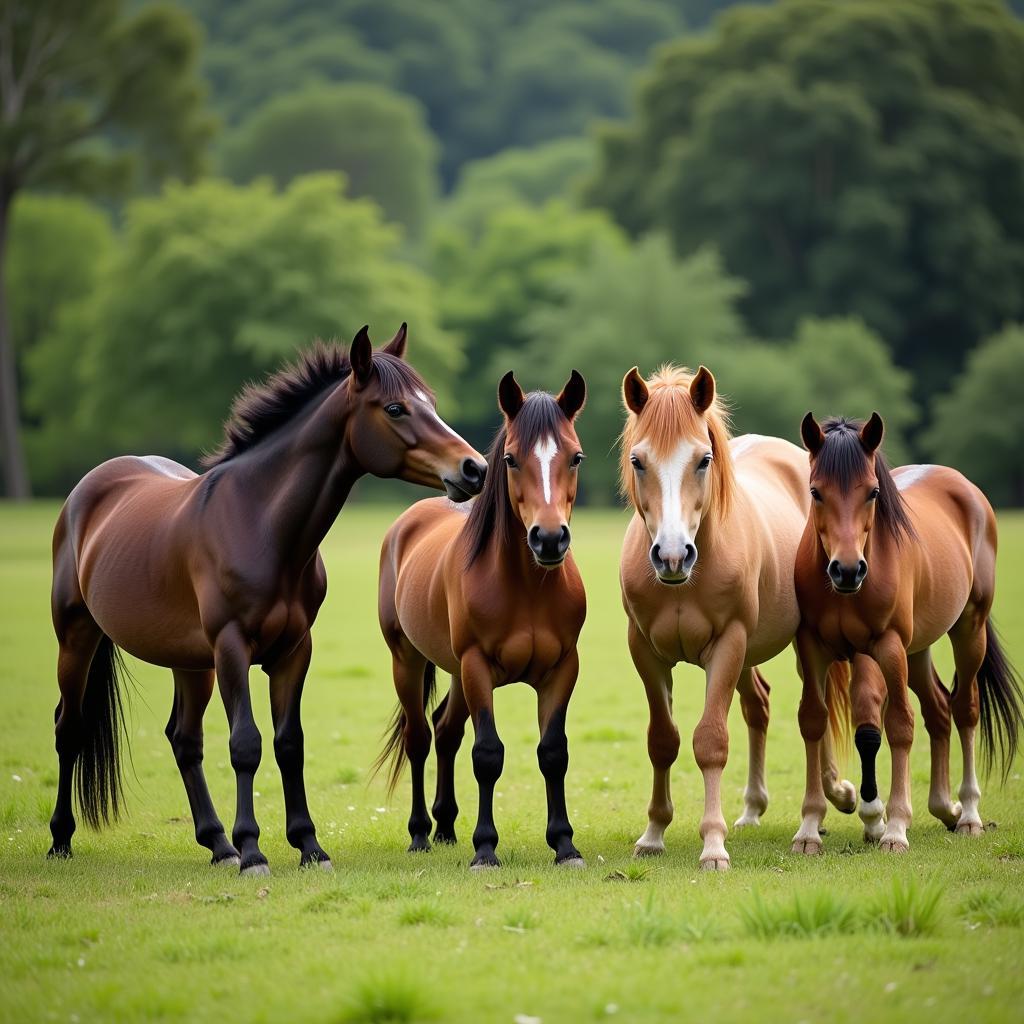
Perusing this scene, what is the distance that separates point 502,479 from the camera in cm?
760

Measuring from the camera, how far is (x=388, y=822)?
29.7ft

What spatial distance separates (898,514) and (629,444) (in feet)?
5.65

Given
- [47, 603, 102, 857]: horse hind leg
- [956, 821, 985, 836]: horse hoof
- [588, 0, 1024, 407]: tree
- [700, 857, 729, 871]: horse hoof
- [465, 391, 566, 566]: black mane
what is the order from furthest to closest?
[588, 0, 1024, 407]: tree → [47, 603, 102, 857]: horse hind leg → [956, 821, 985, 836]: horse hoof → [465, 391, 566, 566]: black mane → [700, 857, 729, 871]: horse hoof

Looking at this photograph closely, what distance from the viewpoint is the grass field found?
487cm

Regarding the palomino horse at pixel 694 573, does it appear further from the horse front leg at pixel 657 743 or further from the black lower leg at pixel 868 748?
the black lower leg at pixel 868 748

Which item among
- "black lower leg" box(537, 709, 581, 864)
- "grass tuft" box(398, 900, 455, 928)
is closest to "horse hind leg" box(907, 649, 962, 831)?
"black lower leg" box(537, 709, 581, 864)

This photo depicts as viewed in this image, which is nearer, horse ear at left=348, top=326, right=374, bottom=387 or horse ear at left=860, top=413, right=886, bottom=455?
horse ear at left=348, top=326, right=374, bottom=387

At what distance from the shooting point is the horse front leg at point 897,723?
25.4 ft

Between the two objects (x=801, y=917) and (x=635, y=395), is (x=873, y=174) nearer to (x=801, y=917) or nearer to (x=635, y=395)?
(x=635, y=395)

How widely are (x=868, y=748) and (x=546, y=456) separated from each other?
2.44m

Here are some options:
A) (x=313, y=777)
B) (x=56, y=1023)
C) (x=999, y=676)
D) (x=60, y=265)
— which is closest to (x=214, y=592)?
(x=56, y=1023)

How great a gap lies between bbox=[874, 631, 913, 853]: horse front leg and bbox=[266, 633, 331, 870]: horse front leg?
3157 millimetres

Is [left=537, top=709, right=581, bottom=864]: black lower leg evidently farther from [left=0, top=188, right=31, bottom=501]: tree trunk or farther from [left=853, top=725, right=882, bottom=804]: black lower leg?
[left=0, top=188, right=31, bottom=501]: tree trunk

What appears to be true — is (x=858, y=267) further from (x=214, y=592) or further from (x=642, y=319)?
(x=214, y=592)
